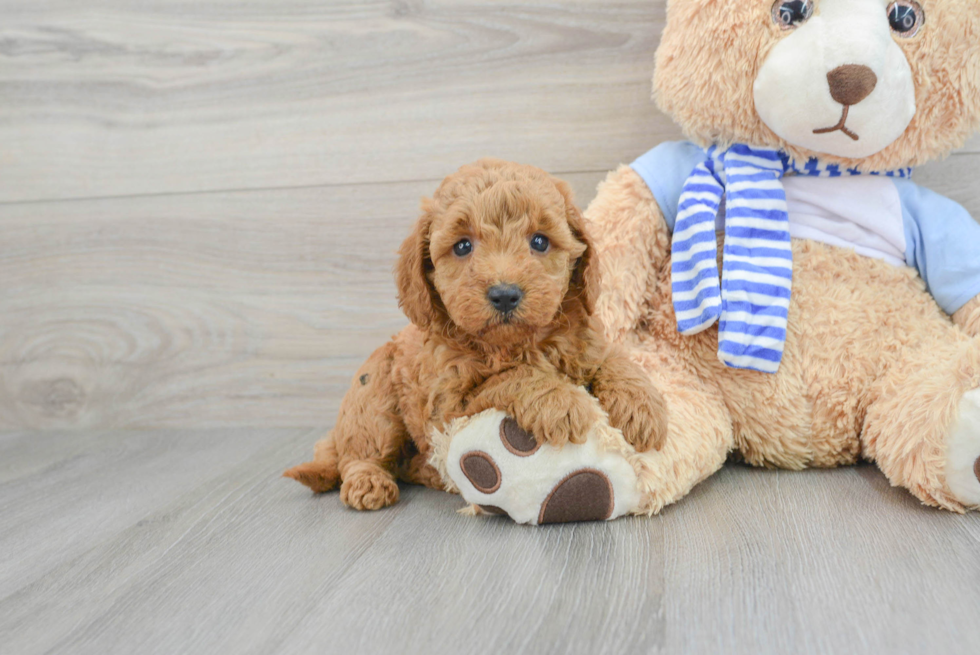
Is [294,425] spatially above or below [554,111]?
below

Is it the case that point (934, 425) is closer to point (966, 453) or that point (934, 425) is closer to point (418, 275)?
point (966, 453)

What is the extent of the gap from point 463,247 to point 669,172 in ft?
1.38

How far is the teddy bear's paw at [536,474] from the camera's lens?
877 mm

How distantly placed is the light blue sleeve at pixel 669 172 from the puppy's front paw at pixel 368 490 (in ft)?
1.84

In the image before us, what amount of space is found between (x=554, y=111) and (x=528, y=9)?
183mm

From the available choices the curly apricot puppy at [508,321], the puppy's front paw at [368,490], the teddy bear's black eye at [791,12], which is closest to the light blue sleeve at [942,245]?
the teddy bear's black eye at [791,12]

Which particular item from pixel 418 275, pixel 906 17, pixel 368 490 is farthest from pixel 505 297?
pixel 906 17

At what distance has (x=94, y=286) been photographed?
1.59 m

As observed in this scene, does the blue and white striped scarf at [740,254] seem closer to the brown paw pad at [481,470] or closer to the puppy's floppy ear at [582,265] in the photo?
the puppy's floppy ear at [582,265]

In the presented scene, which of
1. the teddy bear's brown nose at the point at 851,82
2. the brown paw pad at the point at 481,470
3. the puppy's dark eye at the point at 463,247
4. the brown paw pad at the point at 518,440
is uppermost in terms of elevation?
the teddy bear's brown nose at the point at 851,82

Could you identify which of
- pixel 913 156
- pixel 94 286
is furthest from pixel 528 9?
pixel 94 286

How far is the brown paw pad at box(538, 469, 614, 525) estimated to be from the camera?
35.0 inches

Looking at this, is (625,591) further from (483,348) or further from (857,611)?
(483,348)

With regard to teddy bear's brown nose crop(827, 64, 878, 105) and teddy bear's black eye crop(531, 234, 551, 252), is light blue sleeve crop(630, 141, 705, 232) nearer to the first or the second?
teddy bear's brown nose crop(827, 64, 878, 105)
